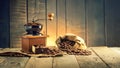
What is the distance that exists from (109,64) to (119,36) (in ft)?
7.08

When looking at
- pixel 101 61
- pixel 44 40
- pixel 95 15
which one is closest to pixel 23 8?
pixel 44 40

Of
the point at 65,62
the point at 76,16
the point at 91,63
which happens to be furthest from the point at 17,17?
the point at 91,63

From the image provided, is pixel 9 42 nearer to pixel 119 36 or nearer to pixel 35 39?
pixel 35 39

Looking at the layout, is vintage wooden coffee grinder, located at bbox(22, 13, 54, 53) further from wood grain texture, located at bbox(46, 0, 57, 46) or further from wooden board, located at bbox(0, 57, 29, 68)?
wood grain texture, located at bbox(46, 0, 57, 46)

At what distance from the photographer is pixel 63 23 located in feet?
17.3

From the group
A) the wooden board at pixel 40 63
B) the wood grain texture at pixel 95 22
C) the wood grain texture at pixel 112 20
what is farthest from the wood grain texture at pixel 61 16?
the wooden board at pixel 40 63

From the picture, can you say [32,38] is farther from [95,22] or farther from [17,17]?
[95,22]

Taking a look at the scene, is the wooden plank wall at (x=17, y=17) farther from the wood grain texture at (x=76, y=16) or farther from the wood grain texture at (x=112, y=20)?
the wood grain texture at (x=112, y=20)

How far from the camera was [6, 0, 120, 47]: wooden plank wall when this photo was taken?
17.2 feet

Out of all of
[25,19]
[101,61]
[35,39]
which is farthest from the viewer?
[25,19]

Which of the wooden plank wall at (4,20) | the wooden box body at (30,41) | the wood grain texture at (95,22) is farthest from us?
the wood grain texture at (95,22)

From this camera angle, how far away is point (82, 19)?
5.29 m

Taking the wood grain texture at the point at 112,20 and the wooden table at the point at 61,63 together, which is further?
the wood grain texture at the point at 112,20

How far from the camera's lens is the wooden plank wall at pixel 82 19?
207 inches
